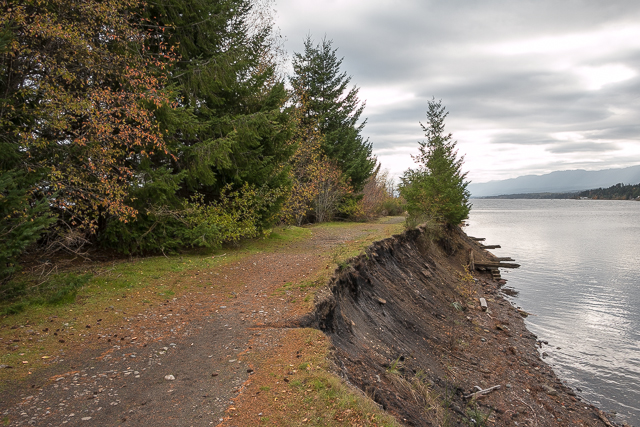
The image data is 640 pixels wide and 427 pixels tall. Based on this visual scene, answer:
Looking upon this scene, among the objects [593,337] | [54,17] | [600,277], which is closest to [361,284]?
[54,17]

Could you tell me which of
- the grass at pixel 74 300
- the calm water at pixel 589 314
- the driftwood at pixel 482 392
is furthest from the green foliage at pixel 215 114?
the calm water at pixel 589 314

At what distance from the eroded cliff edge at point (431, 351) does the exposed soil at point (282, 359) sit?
5 centimetres

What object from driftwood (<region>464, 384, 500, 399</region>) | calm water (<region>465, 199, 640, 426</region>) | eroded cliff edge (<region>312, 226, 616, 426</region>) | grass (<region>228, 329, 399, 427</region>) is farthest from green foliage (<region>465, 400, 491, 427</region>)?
calm water (<region>465, 199, 640, 426</region>)

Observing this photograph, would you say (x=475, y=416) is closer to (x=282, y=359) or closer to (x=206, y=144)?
(x=282, y=359)

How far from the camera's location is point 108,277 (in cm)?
880

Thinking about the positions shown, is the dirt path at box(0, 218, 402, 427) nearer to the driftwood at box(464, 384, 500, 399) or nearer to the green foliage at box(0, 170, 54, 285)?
the green foliage at box(0, 170, 54, 285)

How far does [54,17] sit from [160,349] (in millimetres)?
6805

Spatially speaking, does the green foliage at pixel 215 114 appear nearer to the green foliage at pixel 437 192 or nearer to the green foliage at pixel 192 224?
the green foliage at pixel 192 224

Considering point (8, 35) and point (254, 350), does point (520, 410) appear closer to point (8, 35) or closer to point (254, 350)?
point (254, 350)

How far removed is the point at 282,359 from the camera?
526cm

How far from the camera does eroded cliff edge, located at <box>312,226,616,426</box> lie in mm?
6348

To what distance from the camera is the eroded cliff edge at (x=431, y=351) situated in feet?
20.8

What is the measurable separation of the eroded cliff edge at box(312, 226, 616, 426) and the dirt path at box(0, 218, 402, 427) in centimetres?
128

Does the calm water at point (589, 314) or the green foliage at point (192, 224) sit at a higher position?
the green foliage at point (192, 224)
